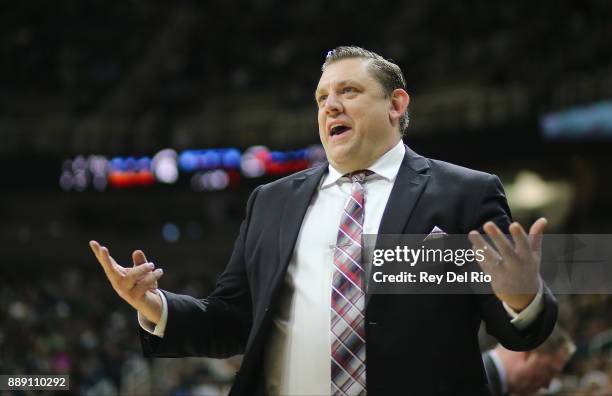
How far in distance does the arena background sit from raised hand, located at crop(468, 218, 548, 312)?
731 cm

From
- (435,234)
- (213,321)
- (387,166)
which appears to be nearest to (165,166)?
(213,321)

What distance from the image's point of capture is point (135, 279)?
242cm

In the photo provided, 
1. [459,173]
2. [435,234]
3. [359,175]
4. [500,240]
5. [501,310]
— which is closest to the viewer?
[500,240]

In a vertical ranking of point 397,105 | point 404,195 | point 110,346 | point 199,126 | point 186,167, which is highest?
point 199,126

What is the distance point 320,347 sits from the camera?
94.3 inches

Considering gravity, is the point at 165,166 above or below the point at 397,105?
above

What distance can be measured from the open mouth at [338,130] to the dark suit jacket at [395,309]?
14 cm

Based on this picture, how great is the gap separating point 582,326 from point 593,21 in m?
6.00

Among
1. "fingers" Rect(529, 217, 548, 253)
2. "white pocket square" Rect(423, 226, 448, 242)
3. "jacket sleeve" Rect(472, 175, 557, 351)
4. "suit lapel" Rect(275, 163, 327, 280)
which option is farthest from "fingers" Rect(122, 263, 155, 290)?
"fingers" Rect(529, 217, 548, 253)

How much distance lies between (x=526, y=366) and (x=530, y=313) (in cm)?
178

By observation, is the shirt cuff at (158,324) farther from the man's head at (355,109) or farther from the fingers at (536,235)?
the fingers at (536,235)

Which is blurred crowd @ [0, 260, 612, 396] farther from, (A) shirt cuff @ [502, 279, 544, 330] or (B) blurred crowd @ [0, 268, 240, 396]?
(A) shirt cuff @ [502, 279, 544, 330]

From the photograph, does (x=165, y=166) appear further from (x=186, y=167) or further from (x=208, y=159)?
(x=208, y=159)

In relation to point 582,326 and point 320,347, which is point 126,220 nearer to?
point 582,326
